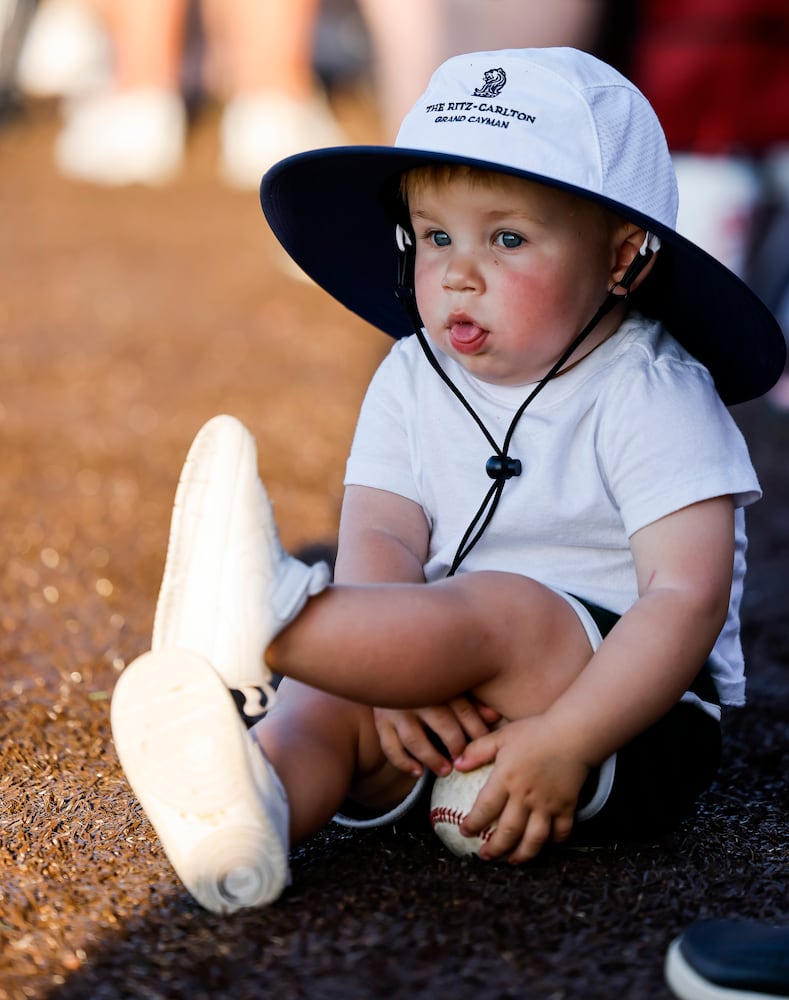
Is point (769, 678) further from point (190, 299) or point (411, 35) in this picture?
point (190, 299)

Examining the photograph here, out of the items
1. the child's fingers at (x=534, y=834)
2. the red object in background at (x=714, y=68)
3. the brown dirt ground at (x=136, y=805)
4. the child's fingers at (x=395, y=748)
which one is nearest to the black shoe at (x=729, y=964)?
the brown dirt ground at (x=136, y=805)

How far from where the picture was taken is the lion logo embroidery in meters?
1.26

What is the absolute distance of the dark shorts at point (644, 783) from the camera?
4.05ft

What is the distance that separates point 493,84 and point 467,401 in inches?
11.5

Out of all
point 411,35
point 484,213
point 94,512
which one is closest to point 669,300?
point 484,213

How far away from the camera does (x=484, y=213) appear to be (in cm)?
128

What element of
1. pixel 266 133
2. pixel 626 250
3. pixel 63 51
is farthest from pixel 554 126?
pixel 63 51

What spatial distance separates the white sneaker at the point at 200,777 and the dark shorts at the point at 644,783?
0.67 ft

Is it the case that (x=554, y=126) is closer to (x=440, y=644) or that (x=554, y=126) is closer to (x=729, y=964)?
(x=440, y=644)

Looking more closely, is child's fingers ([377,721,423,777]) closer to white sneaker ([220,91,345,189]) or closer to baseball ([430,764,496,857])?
baseball ([430,764,496,857])

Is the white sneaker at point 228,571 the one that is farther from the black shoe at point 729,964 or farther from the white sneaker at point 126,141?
the white sneaker at point 126,141

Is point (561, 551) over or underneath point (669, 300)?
underneath

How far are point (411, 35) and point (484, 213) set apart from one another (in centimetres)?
187

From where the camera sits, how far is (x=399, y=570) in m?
1.35
